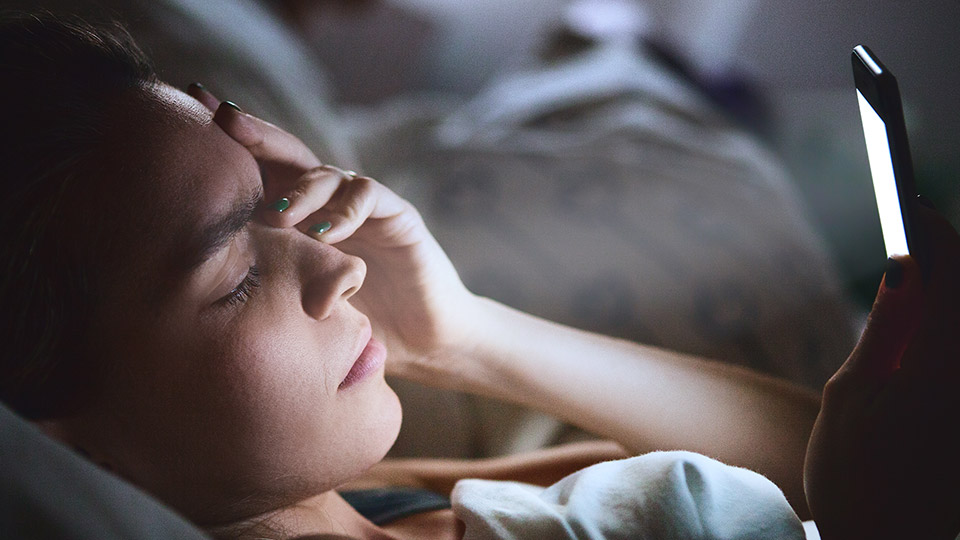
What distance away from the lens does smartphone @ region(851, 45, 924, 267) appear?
1.13ft

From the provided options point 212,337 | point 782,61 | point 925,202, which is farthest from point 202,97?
point 782,61

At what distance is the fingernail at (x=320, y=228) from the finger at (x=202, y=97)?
3.5 inches

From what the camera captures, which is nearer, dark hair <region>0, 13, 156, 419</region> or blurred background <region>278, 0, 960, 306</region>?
dark hair <region>0, 13, 156, 419</region>

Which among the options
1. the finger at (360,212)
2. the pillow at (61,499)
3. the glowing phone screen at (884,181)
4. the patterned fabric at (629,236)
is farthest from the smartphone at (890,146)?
the pillow at (61,499)

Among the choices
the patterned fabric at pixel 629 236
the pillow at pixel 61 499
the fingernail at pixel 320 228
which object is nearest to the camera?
the pillow at pixel 61 499

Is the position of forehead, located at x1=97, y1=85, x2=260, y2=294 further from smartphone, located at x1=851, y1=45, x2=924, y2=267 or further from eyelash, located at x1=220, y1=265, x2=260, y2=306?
smartphone, located at x1=851, y1=45, x2=924, y2=267

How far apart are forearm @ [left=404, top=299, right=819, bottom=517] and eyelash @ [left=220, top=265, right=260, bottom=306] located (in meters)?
0.15

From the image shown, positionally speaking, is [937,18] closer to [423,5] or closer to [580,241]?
[580,241]

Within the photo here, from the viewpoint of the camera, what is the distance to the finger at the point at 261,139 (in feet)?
1.20

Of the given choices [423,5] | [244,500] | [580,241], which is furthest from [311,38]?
[244,500]

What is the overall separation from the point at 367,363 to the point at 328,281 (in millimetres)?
54

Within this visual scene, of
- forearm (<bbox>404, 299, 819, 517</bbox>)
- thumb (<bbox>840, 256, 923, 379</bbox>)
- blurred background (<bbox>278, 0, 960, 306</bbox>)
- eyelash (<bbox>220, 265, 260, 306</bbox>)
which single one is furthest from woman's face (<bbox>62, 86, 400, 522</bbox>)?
blurred background (<bbox>278, 0, 960, 306</bbox>)

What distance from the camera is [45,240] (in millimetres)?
290

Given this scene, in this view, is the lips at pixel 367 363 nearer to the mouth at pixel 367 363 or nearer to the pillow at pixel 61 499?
the mouth at pixel 367 363
